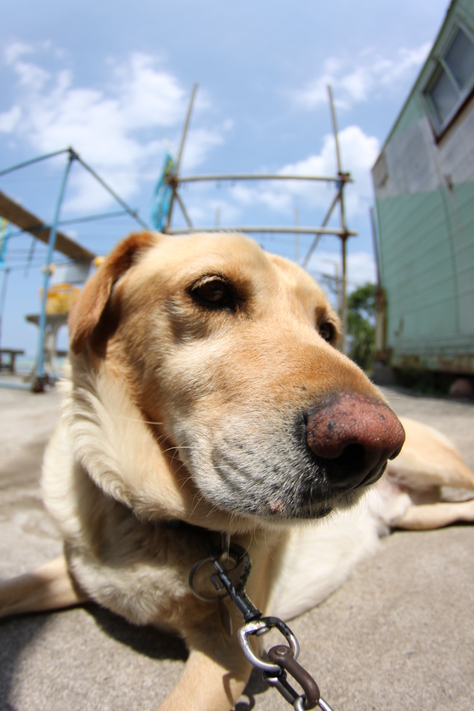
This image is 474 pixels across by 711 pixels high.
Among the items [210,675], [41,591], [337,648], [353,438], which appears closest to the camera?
[353,438]

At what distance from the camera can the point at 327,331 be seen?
194cm

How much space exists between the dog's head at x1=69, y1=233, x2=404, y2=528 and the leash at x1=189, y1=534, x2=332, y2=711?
14 cm

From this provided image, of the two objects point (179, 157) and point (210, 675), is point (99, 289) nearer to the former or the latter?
point (210, 675)

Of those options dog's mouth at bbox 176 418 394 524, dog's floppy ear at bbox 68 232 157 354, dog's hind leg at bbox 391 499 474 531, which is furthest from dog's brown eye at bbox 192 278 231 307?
dog's hind leg at bbox 391 499 474 531

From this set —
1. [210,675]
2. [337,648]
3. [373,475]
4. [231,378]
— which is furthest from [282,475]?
[337,648]

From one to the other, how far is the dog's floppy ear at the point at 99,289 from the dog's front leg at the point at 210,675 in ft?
3.80

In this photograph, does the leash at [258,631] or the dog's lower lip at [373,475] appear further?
the dog's lower lip at [373,475]

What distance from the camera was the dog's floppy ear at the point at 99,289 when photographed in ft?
5.02

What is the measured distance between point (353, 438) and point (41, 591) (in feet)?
4.71

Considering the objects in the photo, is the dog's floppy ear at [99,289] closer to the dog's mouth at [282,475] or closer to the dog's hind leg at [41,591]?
the dog's mouth at [282,475]

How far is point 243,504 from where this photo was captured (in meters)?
1.06

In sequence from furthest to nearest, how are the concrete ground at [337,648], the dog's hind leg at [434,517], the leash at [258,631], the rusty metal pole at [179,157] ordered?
1. the rusty metal pole at [179,157]
2. the dog's hind leg at [434,517]
3. the concrete ground at [337,648]
4. the leash at [258,631]

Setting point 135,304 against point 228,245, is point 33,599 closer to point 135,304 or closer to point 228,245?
point 135,304

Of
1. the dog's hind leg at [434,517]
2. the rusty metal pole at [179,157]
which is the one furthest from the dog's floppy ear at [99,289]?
the rusty metal pole at [179,157]
